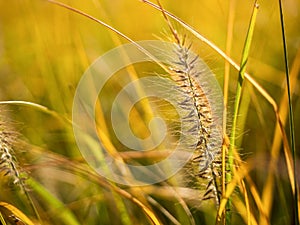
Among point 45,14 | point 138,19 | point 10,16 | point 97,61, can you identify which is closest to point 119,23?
point 138,19

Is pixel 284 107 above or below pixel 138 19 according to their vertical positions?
below

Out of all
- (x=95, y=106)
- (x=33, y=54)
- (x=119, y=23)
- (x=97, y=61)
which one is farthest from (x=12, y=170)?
(x=119, y=23)

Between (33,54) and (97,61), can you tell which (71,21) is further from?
(33,54)

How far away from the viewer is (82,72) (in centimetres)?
182

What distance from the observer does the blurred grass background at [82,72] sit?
4.34ft

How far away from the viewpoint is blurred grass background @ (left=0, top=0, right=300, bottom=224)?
132 centimetres

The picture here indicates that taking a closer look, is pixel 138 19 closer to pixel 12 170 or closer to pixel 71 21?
pixel 71 21

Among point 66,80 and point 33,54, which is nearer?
point 66,80

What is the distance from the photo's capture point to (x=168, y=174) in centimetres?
124

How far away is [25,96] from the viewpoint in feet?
6.55

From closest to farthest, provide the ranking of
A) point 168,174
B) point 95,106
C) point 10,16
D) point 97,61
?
point 168,174 < point 95,106 < point 97,61 < point 10,16

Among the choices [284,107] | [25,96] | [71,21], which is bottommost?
[284,107]

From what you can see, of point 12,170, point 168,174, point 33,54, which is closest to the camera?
point 12,170

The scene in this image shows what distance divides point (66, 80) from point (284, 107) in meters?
0.92
